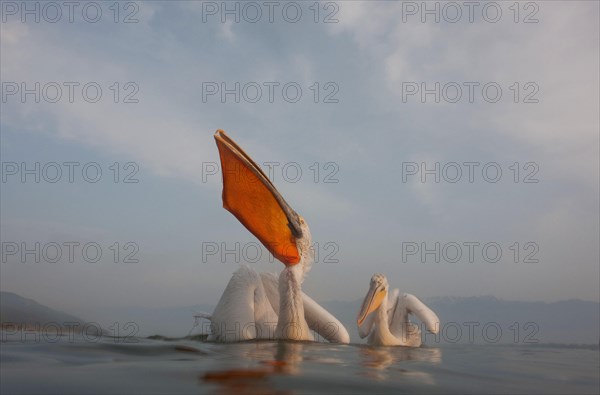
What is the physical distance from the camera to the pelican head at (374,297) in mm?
11062

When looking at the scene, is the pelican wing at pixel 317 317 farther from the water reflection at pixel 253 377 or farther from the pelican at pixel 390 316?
the water reflection at pixel 253 377

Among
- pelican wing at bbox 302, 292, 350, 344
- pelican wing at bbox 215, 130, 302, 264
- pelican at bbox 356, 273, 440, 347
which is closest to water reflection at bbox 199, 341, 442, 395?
pelican wing at bbox 215, 130, 302, 264

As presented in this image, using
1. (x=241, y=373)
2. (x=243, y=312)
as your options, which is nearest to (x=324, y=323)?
(x=243, y=312)

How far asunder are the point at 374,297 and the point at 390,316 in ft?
3.39

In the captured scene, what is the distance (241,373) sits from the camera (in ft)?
12.4

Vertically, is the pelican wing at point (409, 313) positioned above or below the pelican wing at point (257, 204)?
below

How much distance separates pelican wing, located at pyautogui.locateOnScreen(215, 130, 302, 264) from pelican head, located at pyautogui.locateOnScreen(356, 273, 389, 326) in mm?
2463

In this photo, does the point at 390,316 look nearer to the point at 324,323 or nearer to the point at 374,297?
the point at 374,297

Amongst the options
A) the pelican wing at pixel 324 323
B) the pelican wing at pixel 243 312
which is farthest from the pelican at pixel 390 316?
the pelican wing at pixel 243 312

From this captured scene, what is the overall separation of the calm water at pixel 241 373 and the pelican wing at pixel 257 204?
354cm

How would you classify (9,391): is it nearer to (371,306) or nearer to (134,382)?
(134,382)

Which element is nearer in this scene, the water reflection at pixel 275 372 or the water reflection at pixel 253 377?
the water reflection at pixel 253 377

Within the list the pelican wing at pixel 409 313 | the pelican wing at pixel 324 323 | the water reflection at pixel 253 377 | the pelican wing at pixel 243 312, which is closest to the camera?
the water reflection at pixel 253 377

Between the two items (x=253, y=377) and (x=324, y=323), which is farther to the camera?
(x=324, y=323)
